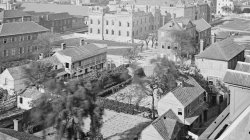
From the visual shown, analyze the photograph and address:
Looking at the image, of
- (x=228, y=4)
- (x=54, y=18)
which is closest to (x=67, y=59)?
(x=54, y=18)

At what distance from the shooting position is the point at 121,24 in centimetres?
6856

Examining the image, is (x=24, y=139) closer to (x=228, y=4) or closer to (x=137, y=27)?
(x=137, y=27)

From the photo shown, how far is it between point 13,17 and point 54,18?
12.5 m

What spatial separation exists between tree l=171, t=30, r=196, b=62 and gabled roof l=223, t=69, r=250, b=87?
24.5 m

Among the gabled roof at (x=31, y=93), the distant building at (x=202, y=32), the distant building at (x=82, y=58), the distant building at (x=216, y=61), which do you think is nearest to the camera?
the gabled roof at (x=31, y=93)

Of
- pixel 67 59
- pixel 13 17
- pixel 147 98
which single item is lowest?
pixel 147 98

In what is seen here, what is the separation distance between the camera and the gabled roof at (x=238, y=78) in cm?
2336

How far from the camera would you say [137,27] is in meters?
69.1

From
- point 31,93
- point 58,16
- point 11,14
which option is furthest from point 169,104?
point 58,16

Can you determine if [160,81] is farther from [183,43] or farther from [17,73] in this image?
[183,43]

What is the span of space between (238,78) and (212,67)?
43.4ft

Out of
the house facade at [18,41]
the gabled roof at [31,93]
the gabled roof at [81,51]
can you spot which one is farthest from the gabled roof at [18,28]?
the gabled roof at [31,93]

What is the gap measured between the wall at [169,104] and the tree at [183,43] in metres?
19.5

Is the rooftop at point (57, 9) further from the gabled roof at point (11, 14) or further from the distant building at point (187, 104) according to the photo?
the distant building at point (187, 104)
